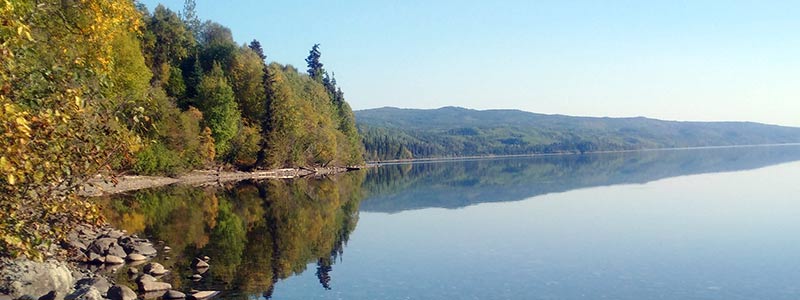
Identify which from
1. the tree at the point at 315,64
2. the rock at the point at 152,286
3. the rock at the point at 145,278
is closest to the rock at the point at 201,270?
the rock at the point at 145,278

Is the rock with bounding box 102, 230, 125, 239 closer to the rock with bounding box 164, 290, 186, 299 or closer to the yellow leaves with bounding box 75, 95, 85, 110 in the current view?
the rock with bounding box 164, 290, 186, 299

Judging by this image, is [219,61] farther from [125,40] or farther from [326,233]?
[326,233]

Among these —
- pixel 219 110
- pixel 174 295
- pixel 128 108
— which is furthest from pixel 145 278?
pixel 219 110

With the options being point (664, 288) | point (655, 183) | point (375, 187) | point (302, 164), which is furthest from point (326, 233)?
point (302, 164)

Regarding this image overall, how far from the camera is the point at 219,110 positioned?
8862cm

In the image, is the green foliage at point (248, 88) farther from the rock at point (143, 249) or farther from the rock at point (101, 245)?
the rock at point (101, 245)

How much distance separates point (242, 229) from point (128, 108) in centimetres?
3029

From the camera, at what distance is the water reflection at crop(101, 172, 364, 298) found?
25.9m

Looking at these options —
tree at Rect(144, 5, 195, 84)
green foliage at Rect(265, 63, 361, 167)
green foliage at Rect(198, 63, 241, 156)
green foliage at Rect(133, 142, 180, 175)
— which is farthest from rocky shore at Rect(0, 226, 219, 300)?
green foliage at Rect(265, 63, 361, 167)

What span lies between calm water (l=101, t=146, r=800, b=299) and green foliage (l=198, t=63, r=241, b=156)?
2511cm

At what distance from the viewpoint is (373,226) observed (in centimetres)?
4400

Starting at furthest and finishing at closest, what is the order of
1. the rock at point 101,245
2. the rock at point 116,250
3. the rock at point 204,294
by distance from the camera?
the rock at point 116,250 → the rock at point 101,245 → the rock at point 204,294

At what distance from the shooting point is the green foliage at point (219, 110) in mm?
88688

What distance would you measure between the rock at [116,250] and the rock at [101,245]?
157mm
